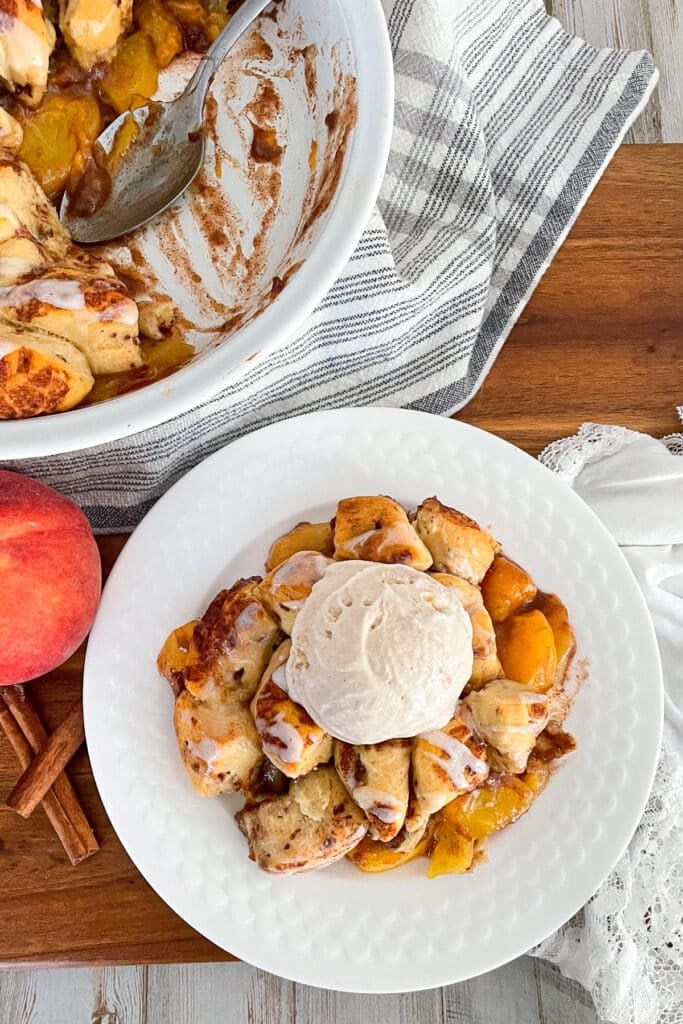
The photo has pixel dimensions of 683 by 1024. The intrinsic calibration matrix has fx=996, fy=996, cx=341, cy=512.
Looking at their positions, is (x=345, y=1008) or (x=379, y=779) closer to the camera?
(x=379, y=779)

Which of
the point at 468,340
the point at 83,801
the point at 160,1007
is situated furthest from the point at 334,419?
the point at 160,1007

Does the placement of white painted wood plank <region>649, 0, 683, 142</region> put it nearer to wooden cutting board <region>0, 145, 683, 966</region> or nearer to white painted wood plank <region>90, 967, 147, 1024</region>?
wooden cutting board <region>0, 145, 683, 966</region>

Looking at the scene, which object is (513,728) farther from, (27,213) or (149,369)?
(27,213)

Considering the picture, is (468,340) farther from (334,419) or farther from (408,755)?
(408,755)

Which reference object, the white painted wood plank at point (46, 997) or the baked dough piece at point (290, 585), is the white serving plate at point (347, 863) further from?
the white painted wood plank at point (46, 997)

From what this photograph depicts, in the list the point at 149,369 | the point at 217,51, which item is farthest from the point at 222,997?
the point at 217,51

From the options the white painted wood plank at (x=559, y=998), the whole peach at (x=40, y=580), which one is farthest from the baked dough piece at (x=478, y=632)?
the white painted wood plank at (x=559, y=998)
